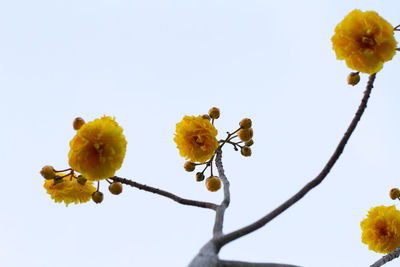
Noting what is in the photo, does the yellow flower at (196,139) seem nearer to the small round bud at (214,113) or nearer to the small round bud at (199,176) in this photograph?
the small round bud at (199,176)

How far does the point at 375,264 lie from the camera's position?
2.86m

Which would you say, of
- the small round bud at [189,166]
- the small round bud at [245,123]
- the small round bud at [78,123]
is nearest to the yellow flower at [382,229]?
the small round bud at [245,123]

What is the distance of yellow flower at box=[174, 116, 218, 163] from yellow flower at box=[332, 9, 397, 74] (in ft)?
3.77

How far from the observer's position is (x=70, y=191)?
3.07 metres

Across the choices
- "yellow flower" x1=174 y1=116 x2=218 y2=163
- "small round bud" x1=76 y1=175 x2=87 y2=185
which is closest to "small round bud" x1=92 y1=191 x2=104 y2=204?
"small round bud" x1=76 y1=175 x2=87 y2=185

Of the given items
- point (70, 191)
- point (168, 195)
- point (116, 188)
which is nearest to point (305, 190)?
point (168, 195)

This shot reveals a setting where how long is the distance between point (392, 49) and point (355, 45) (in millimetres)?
242

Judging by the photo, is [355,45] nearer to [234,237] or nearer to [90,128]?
[234,237]

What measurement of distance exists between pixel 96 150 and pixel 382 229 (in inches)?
109

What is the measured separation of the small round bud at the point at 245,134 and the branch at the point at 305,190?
1.31 m

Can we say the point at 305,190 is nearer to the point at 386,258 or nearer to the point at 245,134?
the point at 386,258

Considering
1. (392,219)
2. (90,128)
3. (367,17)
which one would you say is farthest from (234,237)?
(392,219)

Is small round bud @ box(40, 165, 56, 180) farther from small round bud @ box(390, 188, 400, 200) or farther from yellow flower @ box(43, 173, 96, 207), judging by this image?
small round bud @ box(390, 188, 400, 200)

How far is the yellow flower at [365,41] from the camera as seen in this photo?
2.63 meters
